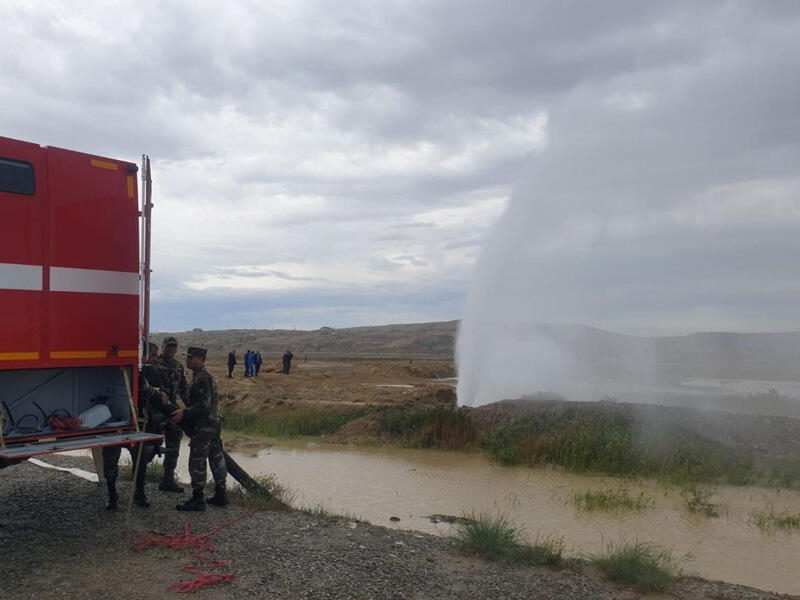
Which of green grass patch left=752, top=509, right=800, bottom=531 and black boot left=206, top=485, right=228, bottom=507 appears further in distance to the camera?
green grass patch left=752, top=509, right=800, bottom=531

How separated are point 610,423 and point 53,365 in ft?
44.0

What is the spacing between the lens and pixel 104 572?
260 inches

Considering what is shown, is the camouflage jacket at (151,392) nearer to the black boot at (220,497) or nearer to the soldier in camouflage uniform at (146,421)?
the soldier in camouflage uniform at (146,421)

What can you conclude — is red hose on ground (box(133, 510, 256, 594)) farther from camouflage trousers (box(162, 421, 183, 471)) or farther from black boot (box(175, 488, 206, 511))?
camouflage trousers (box(162, 421, 183, 471))

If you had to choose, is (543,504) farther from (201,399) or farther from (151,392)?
(151,392)

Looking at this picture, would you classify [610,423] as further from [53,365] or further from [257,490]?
[53,365]

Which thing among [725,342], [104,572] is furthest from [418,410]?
[725,342]

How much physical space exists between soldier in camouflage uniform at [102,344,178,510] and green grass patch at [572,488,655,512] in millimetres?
7187

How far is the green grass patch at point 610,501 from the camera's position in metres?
11.9

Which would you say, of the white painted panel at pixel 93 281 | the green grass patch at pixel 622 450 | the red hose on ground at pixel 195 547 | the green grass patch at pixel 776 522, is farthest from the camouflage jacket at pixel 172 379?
the green grass patch at pixel 776 522

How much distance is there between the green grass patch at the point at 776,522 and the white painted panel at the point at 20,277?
35.1 ft

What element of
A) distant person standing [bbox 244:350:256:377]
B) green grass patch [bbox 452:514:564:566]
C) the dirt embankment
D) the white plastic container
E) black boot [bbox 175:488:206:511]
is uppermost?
the white plastic container

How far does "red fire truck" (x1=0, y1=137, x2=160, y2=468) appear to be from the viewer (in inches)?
276

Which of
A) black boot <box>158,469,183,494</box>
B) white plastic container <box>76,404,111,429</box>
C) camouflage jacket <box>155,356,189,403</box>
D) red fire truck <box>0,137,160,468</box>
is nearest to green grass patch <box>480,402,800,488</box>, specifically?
black boot <box>158,469,183,494</box>
